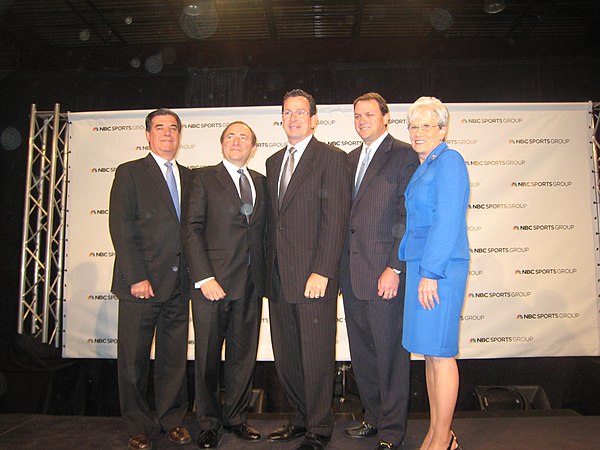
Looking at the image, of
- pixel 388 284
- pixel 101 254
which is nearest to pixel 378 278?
pixel 388 284

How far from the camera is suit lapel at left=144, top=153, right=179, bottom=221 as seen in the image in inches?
98.0

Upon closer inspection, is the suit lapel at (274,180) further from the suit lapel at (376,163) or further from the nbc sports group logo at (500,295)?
the nbc sports group logo at (500,295)

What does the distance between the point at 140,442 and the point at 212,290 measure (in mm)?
913

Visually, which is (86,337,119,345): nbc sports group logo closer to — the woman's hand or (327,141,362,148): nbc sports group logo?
(327,141,362,148): nbc sports group logo

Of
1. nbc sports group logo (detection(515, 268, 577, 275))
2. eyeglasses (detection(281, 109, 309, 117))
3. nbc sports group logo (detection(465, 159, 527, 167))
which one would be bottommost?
nbc sports group logo (detection(515, 268, 577, 275))

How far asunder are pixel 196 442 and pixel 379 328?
46.0 inches

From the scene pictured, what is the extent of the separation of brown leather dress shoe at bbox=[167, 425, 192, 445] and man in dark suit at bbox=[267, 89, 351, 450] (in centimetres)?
46

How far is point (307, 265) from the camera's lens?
2.20m

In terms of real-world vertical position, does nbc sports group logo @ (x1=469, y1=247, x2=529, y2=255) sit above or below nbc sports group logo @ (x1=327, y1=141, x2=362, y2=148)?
below

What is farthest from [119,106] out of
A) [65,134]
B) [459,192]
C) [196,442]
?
[459,192]

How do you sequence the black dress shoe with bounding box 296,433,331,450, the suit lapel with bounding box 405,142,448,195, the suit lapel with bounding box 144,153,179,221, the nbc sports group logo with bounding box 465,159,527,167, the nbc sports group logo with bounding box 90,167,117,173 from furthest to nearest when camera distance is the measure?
the nbc sports group logo with bounding box 90,167,117,173, the nbc sports group logo with bounding box 465,159,527,167, the suit lapel with bounding box 144,153,179,221, the black dress shoe with bounding box 296,433,331,450, the suit lapel with bounding box 405,142,448,195

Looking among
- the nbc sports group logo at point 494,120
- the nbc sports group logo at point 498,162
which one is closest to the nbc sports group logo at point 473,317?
the nbc sports group logo at point 498,162

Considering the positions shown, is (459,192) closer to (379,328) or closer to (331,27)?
(379,328)

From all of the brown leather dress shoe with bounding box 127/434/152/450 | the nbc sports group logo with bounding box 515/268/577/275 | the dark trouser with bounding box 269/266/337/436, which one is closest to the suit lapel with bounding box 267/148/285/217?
the dark trouser with bounding box 269/266/337/436
